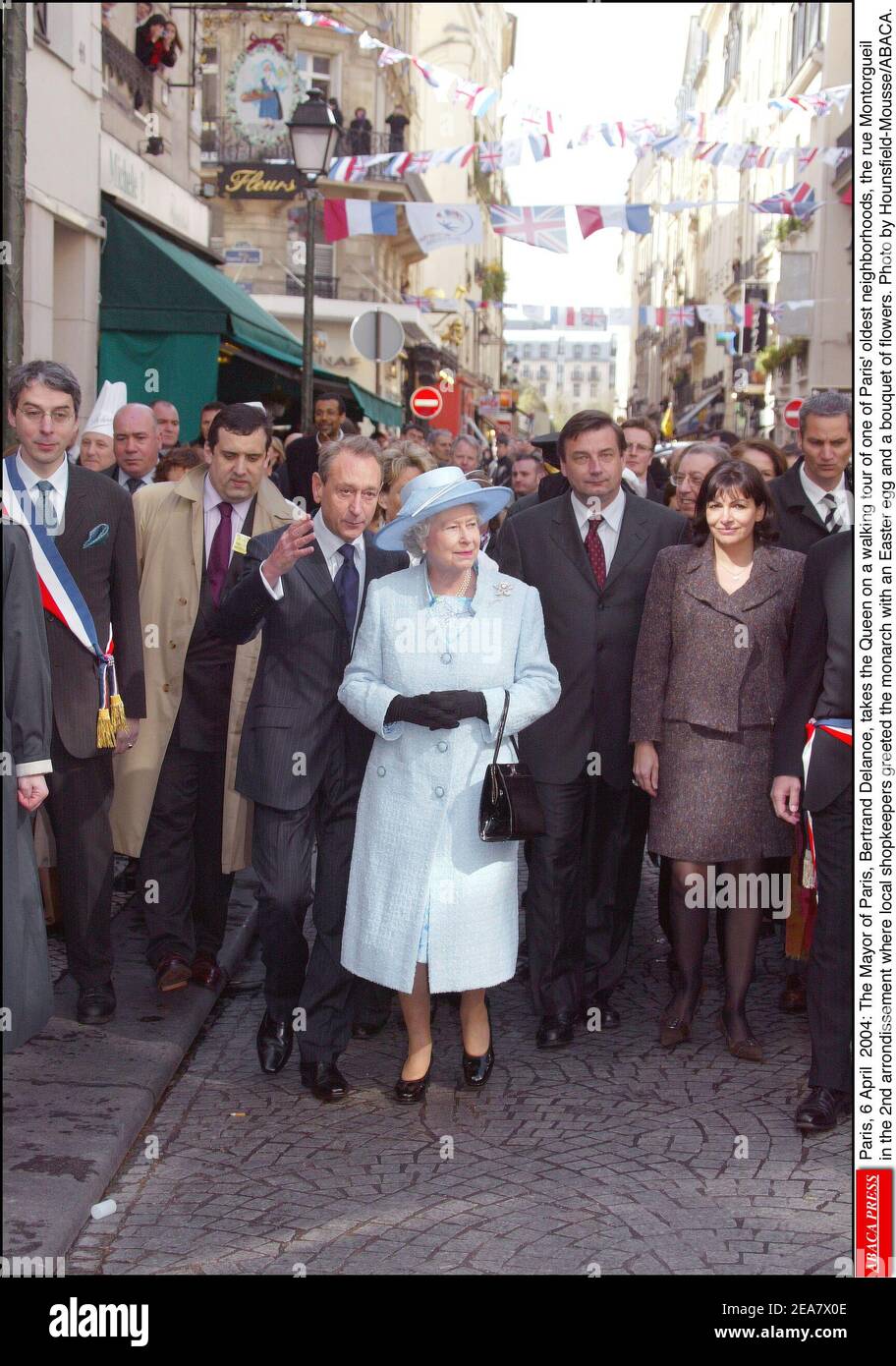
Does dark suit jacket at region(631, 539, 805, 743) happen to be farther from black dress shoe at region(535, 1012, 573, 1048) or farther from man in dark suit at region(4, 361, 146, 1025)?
man in dark suit at region(4, 361, 146, 1025)

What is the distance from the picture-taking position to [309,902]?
221 inches

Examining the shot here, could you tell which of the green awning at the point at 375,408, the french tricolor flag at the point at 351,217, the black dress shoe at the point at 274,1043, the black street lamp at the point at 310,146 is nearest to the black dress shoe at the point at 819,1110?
the black dress shoe at the point at 274,1043

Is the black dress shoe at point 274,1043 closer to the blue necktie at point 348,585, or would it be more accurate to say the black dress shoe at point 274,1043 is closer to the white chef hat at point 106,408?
the blue necktie at point 348,585

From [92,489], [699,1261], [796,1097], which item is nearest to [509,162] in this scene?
[92,489]

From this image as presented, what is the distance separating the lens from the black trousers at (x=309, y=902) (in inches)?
213

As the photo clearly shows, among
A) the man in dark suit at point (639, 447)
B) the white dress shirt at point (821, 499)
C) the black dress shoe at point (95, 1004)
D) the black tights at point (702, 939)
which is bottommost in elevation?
the black dress shoe at point (95, 1004)

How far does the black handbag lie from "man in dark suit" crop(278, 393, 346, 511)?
6.48m

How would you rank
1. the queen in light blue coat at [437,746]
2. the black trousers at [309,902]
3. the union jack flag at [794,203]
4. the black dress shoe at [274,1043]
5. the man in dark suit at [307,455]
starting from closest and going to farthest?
the queen in light blue coat at [437,746], the black trousers at [309,902], the black dress shoe at [274,1043], the man in dark suit at [307,455], the union jack flag at [794,203]

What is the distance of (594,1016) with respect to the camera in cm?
607

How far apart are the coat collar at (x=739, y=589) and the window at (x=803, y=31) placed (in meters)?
31.0

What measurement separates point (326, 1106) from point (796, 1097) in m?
1.51

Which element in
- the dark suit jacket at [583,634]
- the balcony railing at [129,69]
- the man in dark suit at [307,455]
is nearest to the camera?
the dark suit jacket at [583,634]

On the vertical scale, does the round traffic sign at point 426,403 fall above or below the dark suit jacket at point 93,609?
above

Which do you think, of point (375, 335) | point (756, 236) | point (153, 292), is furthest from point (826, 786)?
point (756, 236)
